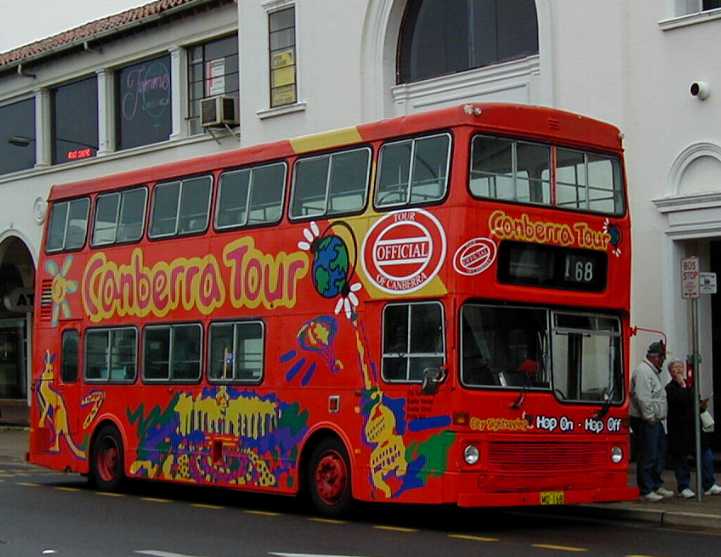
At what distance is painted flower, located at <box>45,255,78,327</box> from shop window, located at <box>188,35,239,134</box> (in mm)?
9167

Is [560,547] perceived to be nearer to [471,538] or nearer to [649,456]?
[471,538]

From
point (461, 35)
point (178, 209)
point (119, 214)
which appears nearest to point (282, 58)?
point (461, 35)

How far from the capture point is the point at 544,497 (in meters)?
15.6

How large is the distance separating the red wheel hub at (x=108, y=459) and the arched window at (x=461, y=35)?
8722mm

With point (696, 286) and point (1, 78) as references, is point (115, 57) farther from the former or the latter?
point (696, 286)

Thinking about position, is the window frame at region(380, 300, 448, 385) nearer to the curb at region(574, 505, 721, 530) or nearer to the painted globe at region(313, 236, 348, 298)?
the painted globe at region(313, 236, 348, 298)

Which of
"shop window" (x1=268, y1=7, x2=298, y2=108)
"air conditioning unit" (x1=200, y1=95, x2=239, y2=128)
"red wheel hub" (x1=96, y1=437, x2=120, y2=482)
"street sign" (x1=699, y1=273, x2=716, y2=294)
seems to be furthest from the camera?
"air conditioning unit" (x1=200, y1=95, x2=239, y2=128)

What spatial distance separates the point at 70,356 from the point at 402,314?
807 centimetres

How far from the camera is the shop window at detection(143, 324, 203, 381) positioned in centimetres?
1972

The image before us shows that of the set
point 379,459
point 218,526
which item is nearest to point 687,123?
point 379,459

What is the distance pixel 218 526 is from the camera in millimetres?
16531

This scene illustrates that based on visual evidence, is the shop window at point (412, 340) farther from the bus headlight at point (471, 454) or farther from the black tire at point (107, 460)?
the black tire at point (107, 460)

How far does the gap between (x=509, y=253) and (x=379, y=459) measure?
271cm

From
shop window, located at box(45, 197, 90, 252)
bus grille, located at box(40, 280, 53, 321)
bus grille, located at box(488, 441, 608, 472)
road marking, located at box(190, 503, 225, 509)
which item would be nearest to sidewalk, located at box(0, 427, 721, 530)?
bus grille, located at box(488, 441, 608, 472)
